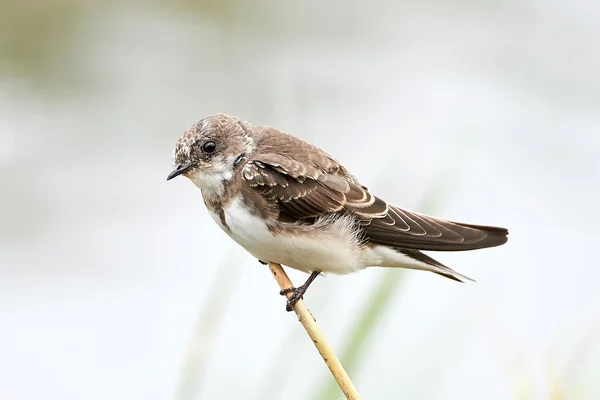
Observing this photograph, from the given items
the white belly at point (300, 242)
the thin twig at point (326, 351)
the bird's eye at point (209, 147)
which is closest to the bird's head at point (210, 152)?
the bird's eye at point (209, 147)

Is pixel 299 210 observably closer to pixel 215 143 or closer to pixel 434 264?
pixel 215 143

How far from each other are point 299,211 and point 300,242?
0.11 meters

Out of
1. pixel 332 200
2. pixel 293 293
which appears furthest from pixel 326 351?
pixel 332 200

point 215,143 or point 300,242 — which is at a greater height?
point 215,143

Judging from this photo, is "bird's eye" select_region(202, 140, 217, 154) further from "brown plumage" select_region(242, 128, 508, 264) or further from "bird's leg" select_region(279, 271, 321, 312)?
"bird's leg" select_region(279, 271, 321, 312)

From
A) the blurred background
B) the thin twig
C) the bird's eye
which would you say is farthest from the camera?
the blurred background

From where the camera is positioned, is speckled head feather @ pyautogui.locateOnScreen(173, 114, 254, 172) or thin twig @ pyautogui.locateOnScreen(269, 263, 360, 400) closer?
thin twig @ pyautogui.locateOnScreen(269, 263, 360, 400)

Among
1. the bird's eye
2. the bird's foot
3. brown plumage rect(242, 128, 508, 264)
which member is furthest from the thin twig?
the bird's eye

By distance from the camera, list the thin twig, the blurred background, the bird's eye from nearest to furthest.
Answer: the thin twig
the bird's eye
the blurred background

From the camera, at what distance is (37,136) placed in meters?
6.53

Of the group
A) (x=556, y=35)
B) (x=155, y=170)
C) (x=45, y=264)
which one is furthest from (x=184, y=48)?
(x=556, y=35)

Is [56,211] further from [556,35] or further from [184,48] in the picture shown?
[556,35]

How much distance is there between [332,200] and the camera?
2977mm

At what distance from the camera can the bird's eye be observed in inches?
114
